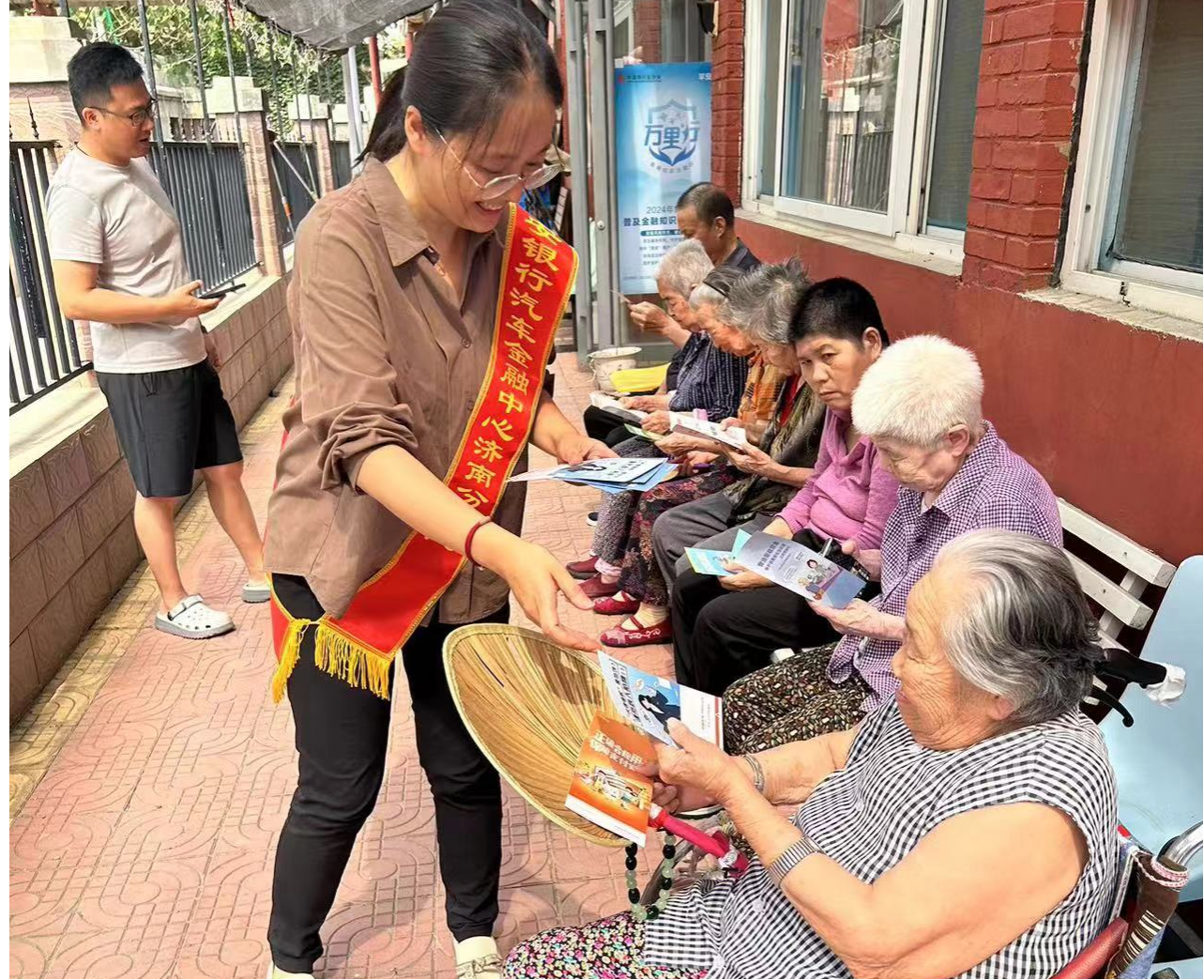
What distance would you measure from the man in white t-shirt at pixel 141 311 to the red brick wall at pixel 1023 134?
2610mm

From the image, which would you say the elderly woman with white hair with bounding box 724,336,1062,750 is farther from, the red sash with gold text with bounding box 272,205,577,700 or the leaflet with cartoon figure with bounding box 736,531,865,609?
the red sash with gold text with bounding box 272,205,577,700

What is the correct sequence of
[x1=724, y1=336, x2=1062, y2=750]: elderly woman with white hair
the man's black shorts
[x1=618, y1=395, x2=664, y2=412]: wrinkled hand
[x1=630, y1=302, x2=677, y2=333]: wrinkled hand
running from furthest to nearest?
[x1=630, y1=302, x2=677, y2=333]: wrinkled hand
[x1=618, y1=395, x2=664, y2=412]: wrinkled hand
the man's black shorts
[x1=724, y1=336, x2=1062, y2=750]: elderly woman with white hair

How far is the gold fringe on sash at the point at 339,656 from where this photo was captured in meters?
1.68

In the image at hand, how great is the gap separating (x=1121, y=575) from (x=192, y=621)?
3.29m

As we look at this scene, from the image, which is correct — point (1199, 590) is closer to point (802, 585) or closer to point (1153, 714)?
point (1153, 714)

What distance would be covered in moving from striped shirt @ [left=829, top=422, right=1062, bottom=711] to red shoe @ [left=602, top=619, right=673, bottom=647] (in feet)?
4.61

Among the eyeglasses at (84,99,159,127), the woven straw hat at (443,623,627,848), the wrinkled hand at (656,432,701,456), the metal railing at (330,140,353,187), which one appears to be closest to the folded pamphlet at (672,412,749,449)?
the wrinkled hand at (656,432,701,456)

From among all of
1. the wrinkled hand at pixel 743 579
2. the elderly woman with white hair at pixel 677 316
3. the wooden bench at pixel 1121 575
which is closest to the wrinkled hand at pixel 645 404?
the elderly woman with white hair at pixel 677 316

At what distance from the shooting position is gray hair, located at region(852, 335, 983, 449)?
6.66 feet

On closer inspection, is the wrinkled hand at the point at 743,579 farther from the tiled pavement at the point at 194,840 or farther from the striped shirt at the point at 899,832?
the striped shirt at the point at 899,832

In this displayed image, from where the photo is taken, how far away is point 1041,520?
77.3 inches

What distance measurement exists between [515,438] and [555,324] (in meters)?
0.26

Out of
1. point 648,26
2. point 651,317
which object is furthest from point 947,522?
point 648,26

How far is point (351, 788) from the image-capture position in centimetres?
175
